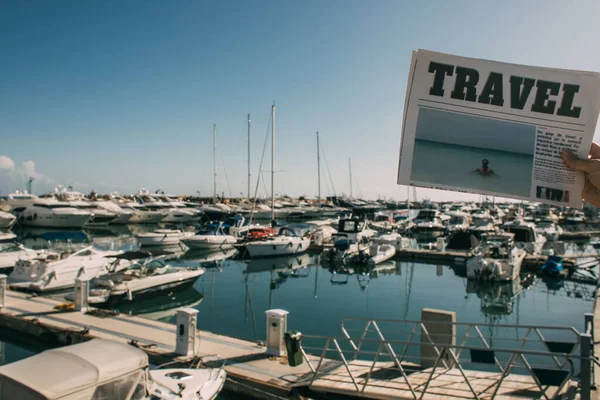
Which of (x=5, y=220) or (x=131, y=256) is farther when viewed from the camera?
(x=5, y=220)

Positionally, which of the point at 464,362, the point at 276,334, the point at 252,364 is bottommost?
the point at 252,364

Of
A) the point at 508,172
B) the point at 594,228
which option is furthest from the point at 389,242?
the point at 594,228

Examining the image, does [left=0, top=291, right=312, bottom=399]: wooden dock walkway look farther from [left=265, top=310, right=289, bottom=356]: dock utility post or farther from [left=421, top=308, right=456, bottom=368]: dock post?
[left=421, top=308, right=456, bottom=368]: dock post

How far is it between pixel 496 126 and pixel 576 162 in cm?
49

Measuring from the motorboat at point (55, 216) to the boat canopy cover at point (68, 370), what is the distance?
55.3 m

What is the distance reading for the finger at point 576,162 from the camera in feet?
7.81

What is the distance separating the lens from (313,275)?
92.1ft

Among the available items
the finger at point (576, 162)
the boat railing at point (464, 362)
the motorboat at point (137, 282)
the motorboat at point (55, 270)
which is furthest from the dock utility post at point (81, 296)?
the finger at point (576, 162)

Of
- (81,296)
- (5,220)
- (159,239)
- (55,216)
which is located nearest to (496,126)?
(81,296)

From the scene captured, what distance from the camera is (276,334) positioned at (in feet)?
35.8

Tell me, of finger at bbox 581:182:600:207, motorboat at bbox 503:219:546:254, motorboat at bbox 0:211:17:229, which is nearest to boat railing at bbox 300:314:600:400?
finger at bbox 581:182:600:207

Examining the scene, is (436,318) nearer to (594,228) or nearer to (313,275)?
(313,275)

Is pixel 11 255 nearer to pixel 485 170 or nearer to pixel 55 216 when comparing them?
pixel 485 170

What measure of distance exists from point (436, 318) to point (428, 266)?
23.4m
